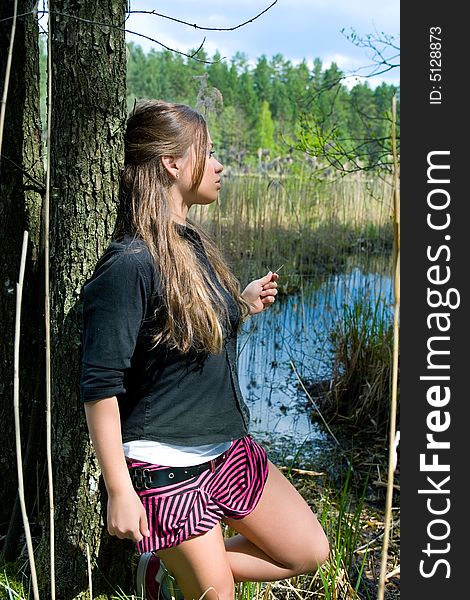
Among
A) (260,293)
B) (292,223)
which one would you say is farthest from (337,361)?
(292,223)

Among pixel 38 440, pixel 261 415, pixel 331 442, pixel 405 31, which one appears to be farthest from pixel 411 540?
pixel 261 415

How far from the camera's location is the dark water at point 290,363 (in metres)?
3.31

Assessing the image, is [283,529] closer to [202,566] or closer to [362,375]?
[202,566]

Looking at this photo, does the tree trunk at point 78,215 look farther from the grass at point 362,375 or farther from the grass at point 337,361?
the grass at point 362,375

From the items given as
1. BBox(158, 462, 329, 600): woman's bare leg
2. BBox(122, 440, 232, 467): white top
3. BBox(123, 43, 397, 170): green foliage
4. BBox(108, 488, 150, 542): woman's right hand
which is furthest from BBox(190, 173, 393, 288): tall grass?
BBox(123, 43, 397, 170): green foliage

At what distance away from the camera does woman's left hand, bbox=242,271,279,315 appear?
5.31 feet

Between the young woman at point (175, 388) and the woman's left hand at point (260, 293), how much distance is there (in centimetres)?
6

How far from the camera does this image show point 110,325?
3.98 feet

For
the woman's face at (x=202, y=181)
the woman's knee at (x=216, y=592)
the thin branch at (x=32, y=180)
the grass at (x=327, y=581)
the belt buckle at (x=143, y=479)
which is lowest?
the grass at (x=327, y=581)

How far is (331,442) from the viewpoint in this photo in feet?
10.7

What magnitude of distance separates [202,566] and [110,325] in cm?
54

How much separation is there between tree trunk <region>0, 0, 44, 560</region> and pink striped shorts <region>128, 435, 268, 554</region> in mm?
582

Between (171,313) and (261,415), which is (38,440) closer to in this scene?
(171,313)

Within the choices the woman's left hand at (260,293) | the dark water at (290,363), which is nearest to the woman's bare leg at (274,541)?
the woman's left hand at (260,293)
